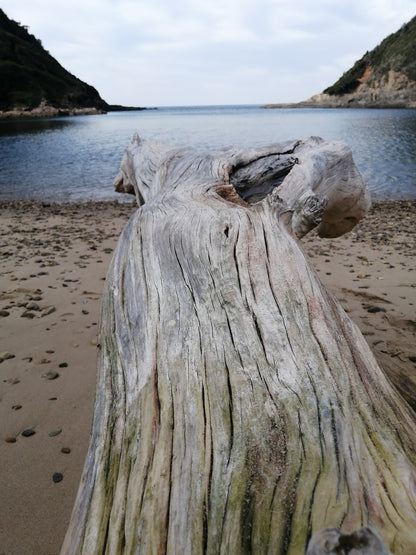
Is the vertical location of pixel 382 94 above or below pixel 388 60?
below

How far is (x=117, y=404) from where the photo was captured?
1.62 meters

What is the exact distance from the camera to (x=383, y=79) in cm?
8644

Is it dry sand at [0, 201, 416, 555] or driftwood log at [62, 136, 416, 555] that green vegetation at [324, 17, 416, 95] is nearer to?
dry sand at [0, 201, 416, 555]

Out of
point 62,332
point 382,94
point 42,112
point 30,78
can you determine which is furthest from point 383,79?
point 62,332

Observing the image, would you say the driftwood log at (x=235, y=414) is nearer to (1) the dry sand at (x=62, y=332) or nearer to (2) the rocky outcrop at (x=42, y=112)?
(1) the dry sand at (x=62, y=332)

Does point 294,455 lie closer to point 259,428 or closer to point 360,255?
point 259,428

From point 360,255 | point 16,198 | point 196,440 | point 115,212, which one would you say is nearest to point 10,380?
point 196,440

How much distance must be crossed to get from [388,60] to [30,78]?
223 ft

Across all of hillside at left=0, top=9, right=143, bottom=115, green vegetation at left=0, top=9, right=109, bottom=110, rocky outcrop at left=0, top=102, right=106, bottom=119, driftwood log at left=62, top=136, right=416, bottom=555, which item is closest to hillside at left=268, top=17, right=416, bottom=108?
hillside at left=0, top=9, right=143, bottom=115

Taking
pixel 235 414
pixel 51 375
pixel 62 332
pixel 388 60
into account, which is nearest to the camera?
pixel 235 414

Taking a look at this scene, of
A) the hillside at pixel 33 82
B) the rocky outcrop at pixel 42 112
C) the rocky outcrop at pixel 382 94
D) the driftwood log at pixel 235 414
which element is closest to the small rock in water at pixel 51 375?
the driftwood log at pixel 235 414

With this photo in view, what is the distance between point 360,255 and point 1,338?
4.68m

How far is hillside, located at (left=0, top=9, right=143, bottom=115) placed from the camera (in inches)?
2940

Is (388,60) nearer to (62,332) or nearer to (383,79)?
(383,79)
